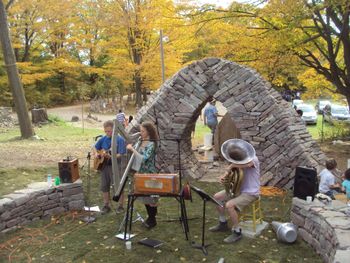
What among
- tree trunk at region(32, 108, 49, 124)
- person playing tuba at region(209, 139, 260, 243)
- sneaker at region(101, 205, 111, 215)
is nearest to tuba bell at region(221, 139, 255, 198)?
person playing tuba at region(209, 139, 260, 243)

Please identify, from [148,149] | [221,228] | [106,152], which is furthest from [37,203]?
[221,228]

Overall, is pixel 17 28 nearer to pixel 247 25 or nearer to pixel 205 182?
pixel 247 25

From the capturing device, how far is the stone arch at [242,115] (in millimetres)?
7988

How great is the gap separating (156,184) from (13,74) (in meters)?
11.2

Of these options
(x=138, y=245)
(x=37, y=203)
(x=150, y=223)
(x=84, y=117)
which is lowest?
(x=138, y=245)

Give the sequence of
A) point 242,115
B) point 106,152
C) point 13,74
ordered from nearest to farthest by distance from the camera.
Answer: point 106,152
point 242,115
point 13,74

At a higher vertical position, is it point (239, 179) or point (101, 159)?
point (101, 159)

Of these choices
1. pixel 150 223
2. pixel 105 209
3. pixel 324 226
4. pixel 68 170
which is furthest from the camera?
pixel 68 170

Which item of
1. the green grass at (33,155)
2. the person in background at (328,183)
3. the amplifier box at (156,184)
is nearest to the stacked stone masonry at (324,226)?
the person in background at (328,183)

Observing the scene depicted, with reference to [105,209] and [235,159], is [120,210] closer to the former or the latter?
[105,209]

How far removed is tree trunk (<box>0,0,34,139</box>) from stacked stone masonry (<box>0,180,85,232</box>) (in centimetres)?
818

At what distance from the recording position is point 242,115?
8.34 metres

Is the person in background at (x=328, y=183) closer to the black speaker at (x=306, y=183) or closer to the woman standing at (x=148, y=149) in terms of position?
the black speaker at (x=306, y=183)

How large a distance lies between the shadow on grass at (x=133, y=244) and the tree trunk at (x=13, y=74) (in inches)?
347
